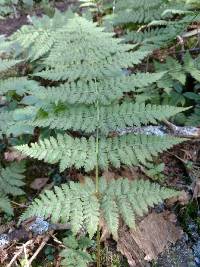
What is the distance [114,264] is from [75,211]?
27.3 inches

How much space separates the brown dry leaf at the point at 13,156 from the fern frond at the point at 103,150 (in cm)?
104

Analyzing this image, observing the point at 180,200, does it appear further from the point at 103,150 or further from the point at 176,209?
the point at 103,150

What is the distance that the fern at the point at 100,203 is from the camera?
2.65 meters

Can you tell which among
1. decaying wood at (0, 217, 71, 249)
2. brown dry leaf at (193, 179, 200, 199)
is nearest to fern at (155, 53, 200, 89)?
brown dry leaf at (193, 179, 200, 199)

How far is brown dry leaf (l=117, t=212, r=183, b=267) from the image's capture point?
314cm

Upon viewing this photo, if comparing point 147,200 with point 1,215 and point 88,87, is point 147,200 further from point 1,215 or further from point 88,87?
point 1,215

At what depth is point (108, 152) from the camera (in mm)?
2977

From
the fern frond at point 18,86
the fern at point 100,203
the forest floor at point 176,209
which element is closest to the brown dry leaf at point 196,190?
the forest floor at point 176,209

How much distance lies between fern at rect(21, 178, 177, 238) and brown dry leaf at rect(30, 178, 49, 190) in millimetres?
938

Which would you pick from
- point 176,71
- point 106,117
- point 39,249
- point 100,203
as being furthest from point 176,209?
point 176,71

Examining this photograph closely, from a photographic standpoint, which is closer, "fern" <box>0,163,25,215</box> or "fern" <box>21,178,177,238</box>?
"fern" <box>21,178,177,238</box>

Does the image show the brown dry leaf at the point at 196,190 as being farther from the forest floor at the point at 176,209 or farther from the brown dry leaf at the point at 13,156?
the brown dry leaf at the point at 13,156

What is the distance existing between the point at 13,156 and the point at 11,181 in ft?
1.61

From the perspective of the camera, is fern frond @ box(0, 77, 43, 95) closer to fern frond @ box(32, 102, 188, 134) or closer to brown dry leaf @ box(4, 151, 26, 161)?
brown dry leaf @ box(4, 151, 26, 161)
